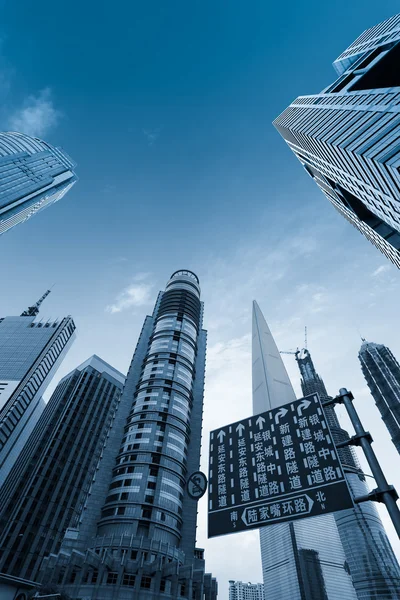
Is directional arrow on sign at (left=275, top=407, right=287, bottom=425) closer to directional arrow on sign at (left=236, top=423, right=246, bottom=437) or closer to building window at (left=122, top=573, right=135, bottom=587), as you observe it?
directional arrow on sign at (left=236, top=423, right=246, bottom=437)

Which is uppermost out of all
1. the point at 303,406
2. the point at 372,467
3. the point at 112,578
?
the point at 112,578

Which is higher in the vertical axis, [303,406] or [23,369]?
[23,369]

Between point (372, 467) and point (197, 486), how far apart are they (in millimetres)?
8972

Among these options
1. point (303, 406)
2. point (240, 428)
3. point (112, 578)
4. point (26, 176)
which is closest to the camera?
point (303, 406)

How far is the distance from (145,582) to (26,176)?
149287mm

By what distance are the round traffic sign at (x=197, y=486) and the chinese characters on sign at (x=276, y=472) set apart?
1140mm

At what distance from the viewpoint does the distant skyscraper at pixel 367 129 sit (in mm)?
46406

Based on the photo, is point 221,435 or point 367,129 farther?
point 367,129

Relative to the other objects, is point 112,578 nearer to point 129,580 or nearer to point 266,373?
point 129,580

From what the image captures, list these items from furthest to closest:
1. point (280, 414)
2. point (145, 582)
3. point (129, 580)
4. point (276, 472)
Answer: point (145, 582), point (129, 580), point (280, 414), point (276, 472)

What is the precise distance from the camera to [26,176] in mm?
144500

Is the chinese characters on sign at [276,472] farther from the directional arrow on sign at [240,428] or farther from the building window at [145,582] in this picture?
the building window at [145,582]

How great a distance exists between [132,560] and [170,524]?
31.0 ft

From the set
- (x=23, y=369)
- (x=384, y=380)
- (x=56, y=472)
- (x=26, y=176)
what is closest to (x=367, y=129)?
(x=384, y=380)
